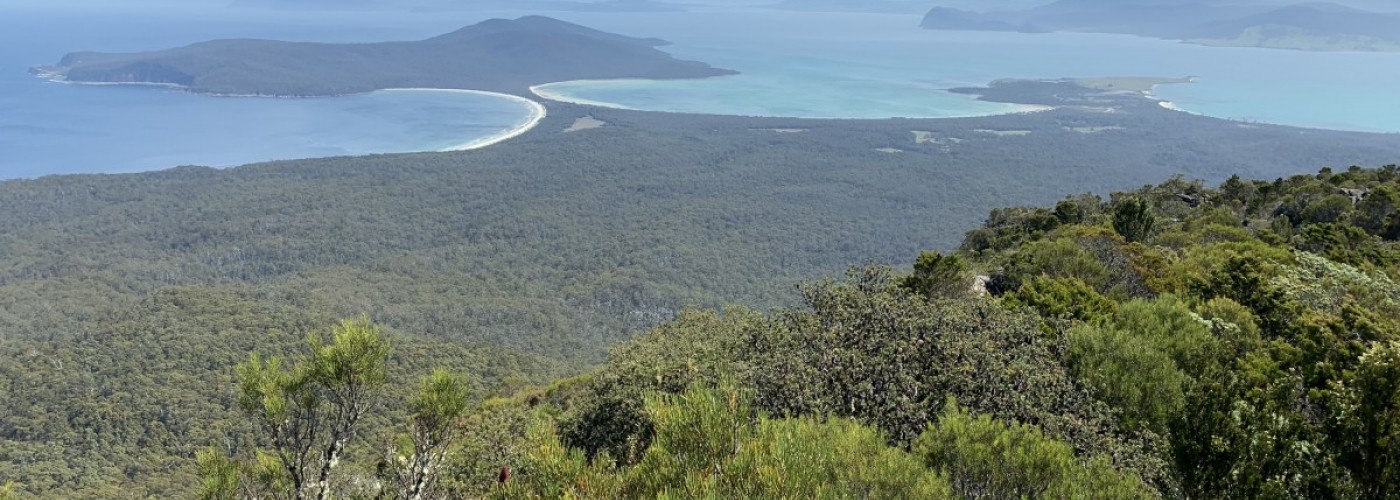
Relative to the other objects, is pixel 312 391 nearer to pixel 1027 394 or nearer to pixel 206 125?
pixel 1027 394

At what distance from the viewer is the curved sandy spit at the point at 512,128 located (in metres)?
117

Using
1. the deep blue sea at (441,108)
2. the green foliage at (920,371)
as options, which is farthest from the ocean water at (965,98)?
the green foliage at (920,371)

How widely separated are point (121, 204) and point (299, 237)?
2241cm

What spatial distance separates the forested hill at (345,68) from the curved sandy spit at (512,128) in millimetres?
3139

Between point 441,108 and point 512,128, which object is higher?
point 441,108

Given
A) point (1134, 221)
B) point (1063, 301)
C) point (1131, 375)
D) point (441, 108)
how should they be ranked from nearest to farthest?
point (1131, 375)
point (1063, 301)
point (1134, 221)
point (441, 108)

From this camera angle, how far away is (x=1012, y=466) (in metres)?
8.23

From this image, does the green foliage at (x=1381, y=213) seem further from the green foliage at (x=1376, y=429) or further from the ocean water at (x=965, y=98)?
the ocean water at (x=965, y=98)

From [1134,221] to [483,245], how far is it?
2305 inches

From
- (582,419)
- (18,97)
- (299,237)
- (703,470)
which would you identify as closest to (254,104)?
(18,97)

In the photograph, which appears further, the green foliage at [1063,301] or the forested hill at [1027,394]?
the green foliage at [1063,301]

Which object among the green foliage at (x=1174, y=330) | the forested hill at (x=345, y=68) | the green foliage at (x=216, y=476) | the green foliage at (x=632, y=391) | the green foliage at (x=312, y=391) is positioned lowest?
the green foliage at (x=632, y=391)

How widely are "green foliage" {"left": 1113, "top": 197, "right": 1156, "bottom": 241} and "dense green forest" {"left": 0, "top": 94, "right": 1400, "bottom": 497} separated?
1924 cm

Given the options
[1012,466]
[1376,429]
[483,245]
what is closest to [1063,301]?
[1376,429]
